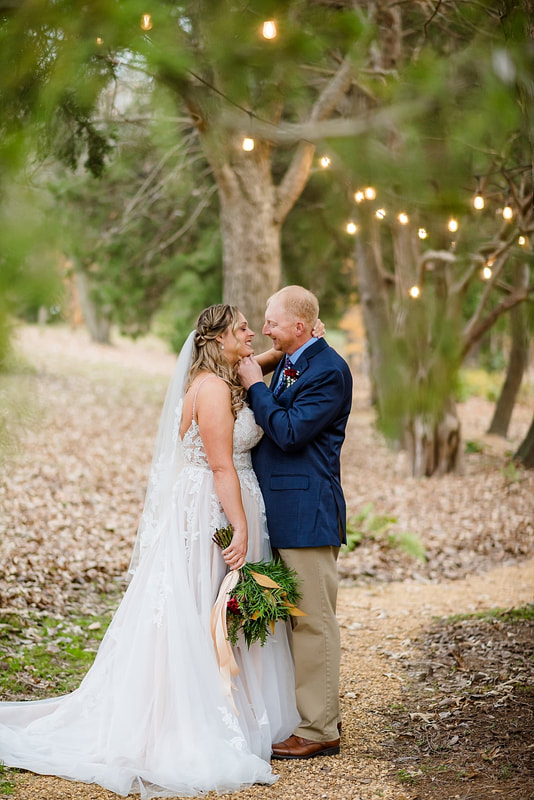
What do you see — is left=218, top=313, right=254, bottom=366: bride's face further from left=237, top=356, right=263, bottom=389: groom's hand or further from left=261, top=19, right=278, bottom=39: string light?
left=261, top=19, right=278, bottom=39: string light

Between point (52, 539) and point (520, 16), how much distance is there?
583 cm

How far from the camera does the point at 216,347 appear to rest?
12.7 feet

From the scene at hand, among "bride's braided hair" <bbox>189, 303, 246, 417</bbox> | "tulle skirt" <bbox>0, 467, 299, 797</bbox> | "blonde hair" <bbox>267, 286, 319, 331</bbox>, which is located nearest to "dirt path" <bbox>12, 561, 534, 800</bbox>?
"tulle skirt" <bbox>0, 467, 299, 797</bbox>

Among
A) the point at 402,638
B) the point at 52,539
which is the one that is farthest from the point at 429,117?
the point at 52,539

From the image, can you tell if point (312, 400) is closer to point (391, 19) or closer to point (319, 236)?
point (391, 19)

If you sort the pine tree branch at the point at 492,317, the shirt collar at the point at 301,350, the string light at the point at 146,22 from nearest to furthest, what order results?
the string light at the point at 146,22
the shirt collar at the point at 301,350
the pine tree branch at the point at 492,317

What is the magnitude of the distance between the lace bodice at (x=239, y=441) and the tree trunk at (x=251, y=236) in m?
4.73

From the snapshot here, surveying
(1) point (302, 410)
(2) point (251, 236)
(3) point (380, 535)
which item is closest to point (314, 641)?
(1) point (302, 410)

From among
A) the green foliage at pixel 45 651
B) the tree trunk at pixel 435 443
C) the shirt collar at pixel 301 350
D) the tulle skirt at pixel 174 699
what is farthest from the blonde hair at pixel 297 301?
the tree trunk at pixel 435 443

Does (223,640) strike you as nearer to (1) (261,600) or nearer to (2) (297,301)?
(1) (261,600)

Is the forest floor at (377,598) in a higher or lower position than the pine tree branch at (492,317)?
lower

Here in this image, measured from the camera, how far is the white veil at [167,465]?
157 inches

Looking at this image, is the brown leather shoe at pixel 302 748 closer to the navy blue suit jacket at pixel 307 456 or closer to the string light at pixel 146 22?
the navy blue suit jacket at pixel 307 456

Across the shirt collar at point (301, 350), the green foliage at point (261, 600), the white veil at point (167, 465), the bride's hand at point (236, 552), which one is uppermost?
the shirt collar at point (301, 350)
